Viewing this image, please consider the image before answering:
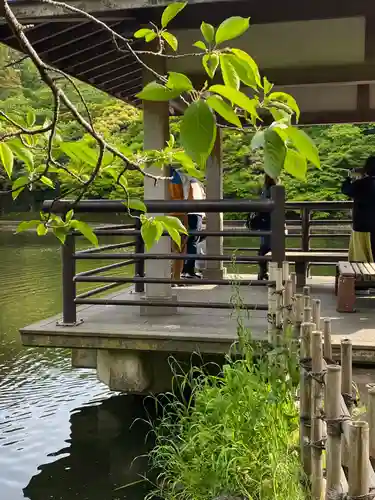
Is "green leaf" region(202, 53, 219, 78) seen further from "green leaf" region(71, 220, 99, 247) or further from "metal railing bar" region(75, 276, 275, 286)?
"metal railing bar" region(75, 276, 275, 286)

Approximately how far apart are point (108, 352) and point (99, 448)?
70cm

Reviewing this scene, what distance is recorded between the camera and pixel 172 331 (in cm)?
463

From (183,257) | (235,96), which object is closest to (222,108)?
(235,96)

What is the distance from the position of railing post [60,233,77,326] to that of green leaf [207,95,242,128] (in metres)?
3.84

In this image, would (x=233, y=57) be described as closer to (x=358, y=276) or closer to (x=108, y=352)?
(x=108, y=352)

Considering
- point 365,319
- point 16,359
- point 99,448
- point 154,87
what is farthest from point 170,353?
point 154,87

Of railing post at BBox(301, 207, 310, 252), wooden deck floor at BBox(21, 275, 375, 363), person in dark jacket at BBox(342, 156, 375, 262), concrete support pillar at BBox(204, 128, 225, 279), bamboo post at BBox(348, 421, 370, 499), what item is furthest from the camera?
concrete support pillar at BBox(204, 128, 225, 279)

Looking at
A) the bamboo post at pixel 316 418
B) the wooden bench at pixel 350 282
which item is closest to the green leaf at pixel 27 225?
the bamboo post at pixel 316 418

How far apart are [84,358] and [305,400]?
7.75 ft

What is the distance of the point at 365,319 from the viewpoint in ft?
16.7

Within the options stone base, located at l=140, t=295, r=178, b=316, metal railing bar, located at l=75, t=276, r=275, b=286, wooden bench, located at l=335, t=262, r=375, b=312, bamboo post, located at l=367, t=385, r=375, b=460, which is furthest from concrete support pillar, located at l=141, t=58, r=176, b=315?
bamboo post, located at l=367, t=385, r=375, b=460

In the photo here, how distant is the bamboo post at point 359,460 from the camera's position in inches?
71.2

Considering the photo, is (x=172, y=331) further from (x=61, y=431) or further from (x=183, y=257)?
(x=61, y=431)

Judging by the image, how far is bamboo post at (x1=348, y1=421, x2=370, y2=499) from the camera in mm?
1809
